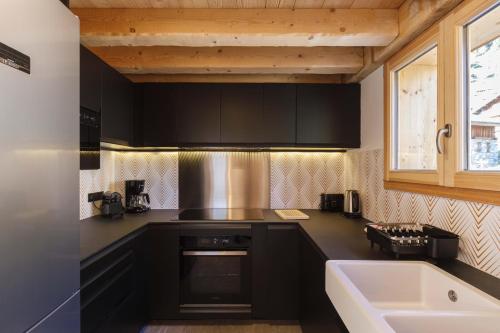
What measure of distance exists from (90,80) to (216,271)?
176cm

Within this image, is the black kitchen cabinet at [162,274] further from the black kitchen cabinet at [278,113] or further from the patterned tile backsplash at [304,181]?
the black kitchen cabinet at [278,113]

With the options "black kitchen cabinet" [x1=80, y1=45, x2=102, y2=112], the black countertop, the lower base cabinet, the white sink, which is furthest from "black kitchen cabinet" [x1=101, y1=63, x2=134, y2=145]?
the white sink

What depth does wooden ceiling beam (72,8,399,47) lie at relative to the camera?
1856mm

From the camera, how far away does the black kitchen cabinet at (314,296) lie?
145 centimetres

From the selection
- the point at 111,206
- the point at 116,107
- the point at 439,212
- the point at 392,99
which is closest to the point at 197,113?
the point at 116,107

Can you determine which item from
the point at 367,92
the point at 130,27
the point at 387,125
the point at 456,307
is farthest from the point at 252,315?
the point at 130,27

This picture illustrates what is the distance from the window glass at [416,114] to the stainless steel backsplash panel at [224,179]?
137 cm

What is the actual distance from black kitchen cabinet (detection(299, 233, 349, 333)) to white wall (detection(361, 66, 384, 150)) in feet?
3.37

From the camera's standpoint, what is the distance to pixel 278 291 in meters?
2.49

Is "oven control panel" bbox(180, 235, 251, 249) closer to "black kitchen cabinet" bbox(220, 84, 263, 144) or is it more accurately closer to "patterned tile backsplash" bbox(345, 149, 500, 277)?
"black kitchen cabinet" bbox(220, 84, 263, 144)

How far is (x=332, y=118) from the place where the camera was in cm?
279

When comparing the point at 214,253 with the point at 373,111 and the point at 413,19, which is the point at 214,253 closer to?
the point at 373,111

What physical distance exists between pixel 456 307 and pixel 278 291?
5.04 feet

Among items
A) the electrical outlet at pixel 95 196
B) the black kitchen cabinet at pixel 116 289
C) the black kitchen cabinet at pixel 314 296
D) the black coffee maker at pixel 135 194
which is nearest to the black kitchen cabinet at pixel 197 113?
the black coffee maker at pixel 135 194
